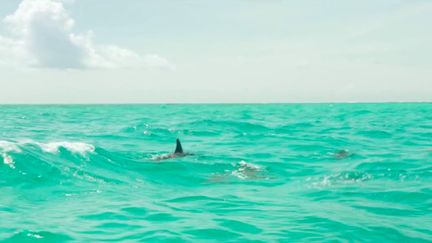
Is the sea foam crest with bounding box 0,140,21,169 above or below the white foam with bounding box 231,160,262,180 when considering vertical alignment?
above

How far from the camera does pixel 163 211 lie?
12.7 meters

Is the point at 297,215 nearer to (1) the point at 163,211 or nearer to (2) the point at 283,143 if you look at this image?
(1) the point at 163,211

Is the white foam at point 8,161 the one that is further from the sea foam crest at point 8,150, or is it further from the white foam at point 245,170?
the white foam at point 245,170

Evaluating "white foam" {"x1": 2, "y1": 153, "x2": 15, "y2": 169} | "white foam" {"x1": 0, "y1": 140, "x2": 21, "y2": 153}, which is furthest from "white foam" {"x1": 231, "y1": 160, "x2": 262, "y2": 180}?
"white foam" {"x1": 0, "y1": 140, "x2": 21, "y2": 153}

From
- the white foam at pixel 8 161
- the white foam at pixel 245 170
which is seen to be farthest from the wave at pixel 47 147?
the white foam at pixel 245 170

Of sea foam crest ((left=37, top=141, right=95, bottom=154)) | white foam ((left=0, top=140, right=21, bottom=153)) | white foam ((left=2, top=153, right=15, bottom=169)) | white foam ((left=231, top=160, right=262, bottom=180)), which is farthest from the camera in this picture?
sea foam crest ((left=37, top=141, right=95, bottom=154))

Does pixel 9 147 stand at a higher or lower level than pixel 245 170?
higher

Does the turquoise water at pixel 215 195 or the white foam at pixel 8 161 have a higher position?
the white foam at pixel 8 161

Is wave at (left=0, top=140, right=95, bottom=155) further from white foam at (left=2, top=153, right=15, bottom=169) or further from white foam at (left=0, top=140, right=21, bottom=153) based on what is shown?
white foam at (left=2, top=153, right=15, bottom=169)

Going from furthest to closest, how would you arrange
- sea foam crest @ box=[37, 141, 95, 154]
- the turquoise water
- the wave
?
1. sea foam crest @ box=[37, 141, 95, 154]
2. the wave
3. the turquoise water

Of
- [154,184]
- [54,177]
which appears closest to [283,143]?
[154,184]

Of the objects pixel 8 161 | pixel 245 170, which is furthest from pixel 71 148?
pixel 245 170

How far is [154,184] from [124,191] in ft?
6.02

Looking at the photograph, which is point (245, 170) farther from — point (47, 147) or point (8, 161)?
point (47, 147)
